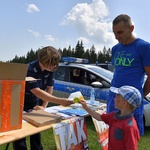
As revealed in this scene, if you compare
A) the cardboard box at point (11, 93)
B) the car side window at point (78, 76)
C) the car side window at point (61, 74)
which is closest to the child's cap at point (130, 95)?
the cardboard box at point (11, 93)

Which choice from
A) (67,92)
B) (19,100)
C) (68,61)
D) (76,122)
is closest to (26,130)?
(19,100)

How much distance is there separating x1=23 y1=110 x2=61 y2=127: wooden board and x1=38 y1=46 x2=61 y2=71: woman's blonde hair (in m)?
0.48

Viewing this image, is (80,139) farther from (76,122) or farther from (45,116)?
(45,116)

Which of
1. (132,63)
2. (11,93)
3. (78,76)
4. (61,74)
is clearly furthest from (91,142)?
(11,93)

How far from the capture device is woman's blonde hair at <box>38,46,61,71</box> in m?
2.09

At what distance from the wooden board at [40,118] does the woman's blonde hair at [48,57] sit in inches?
19.0

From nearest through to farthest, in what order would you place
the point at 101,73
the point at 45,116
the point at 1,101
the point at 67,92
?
the point at 1,101 → the point at 45,116 → the point at 101,73 → the point at 67,92

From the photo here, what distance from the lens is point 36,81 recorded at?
86.4 inches

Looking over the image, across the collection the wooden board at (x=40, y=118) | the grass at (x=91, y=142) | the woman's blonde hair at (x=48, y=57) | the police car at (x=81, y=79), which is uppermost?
the woman's blonde hair at (x=48, y=57)

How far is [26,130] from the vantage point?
5.67 feet

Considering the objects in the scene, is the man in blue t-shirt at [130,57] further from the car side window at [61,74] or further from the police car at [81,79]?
the car side window at [61,74]

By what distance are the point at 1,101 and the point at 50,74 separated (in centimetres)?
99

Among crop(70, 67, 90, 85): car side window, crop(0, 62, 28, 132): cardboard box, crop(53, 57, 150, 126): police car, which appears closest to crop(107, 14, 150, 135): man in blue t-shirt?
crop(0, 62, 28, 132): cardboard box

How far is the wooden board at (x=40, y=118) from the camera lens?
1869 millimetres
